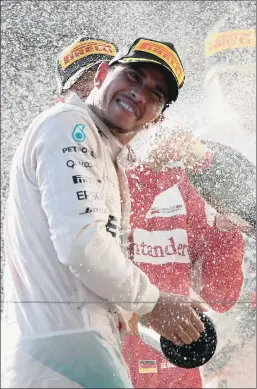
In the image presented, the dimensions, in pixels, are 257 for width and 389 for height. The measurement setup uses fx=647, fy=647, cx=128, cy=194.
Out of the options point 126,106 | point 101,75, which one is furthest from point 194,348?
point 101,75

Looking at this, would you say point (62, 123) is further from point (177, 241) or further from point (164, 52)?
point (177, 241)

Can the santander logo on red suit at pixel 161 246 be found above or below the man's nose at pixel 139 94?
below

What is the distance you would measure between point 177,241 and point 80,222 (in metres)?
A: 1.00

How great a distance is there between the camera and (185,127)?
5.68 feet

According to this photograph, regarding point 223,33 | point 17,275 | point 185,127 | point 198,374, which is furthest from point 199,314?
point 223,33

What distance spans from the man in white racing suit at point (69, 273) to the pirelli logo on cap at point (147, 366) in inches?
20.7

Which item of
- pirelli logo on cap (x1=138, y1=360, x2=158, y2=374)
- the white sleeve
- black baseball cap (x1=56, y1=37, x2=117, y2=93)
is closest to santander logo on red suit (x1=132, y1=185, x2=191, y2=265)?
pirelli logo on cap (x1=138, y1=360, x2=158, y2=374)

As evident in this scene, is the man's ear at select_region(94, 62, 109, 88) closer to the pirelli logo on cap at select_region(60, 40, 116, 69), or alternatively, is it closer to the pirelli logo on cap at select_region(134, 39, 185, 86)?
the pirelli logo on cap at select_region(134, 39, 185, 86)

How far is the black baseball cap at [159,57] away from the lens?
3.98ft

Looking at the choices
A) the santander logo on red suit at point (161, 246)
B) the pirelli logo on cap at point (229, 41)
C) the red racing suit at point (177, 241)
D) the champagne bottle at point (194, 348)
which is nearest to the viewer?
the champagne bottle at point (194, 348)

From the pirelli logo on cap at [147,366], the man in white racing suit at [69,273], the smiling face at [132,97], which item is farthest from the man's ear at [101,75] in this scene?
the pirelli logo on cap at [147,366]

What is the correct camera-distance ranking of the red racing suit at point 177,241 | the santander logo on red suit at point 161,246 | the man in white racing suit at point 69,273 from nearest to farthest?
the man in white racing suit at point 69,273 < the red racing suit at point 177,241 < the santander logo on red suit at point 161,246

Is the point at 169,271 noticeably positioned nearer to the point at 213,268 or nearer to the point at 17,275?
the point at 213,268

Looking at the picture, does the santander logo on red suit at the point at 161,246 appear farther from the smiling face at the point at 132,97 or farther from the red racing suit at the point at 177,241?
the smiling face at the point at 132,97
